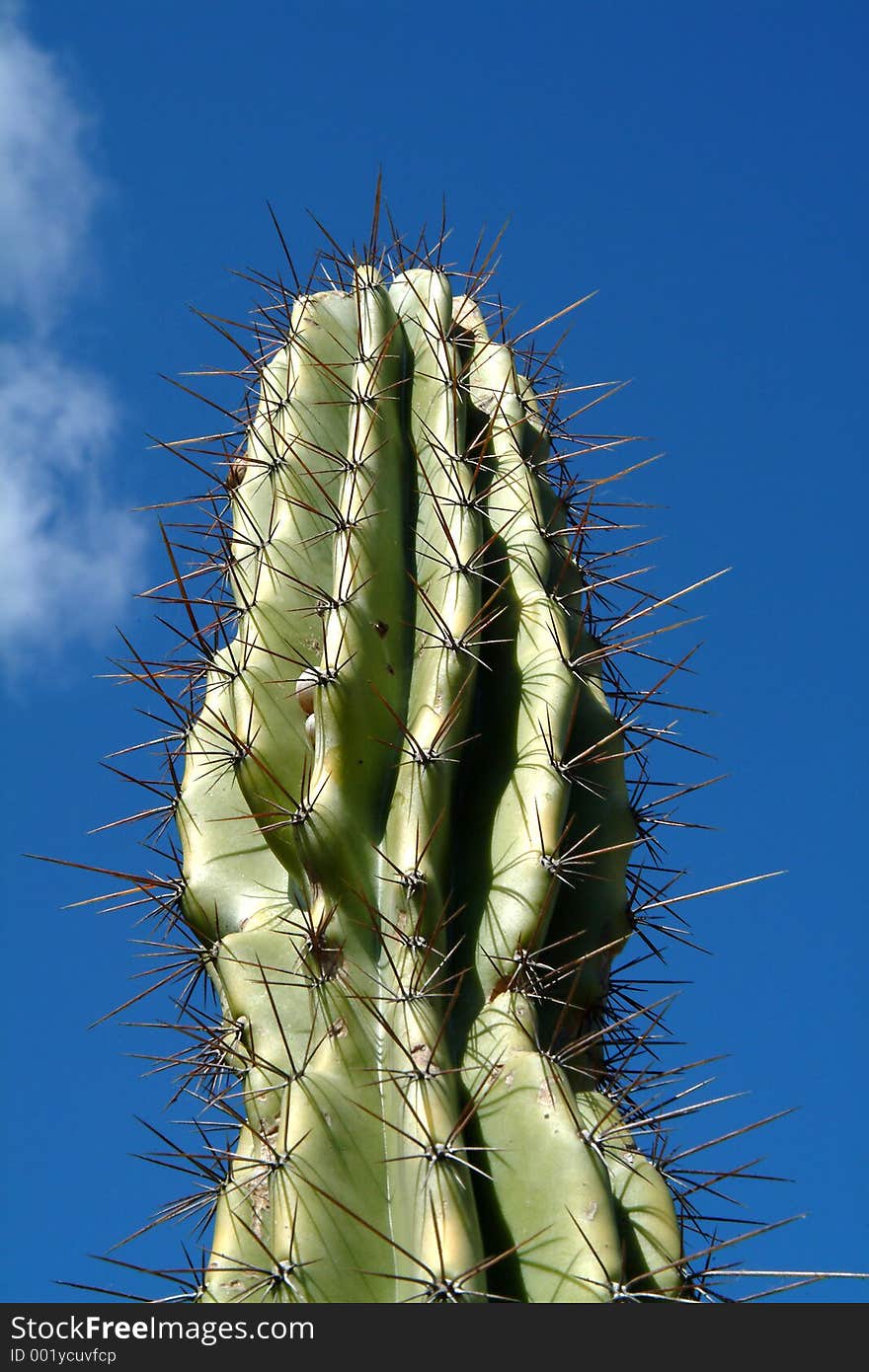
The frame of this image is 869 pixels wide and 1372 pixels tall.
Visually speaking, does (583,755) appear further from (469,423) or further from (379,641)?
(469,423)

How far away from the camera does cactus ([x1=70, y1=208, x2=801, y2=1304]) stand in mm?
2568

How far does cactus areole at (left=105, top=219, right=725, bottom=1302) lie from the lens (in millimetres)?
2566

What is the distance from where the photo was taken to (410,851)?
2859 mm

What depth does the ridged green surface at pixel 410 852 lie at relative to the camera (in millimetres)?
2561

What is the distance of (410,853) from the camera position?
9.36 feet

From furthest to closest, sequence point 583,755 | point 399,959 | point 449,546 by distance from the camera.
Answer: point 449,546, point 583,755, point 399,959

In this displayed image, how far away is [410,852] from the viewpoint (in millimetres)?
2857

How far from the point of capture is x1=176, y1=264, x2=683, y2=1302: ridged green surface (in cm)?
256

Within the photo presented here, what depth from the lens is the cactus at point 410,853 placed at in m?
2.57

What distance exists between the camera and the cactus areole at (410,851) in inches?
101

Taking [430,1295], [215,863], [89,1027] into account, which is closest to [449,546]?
[215,863]

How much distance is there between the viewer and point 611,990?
334 cm

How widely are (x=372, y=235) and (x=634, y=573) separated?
51.2 inches

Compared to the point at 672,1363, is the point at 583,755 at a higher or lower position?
higher
